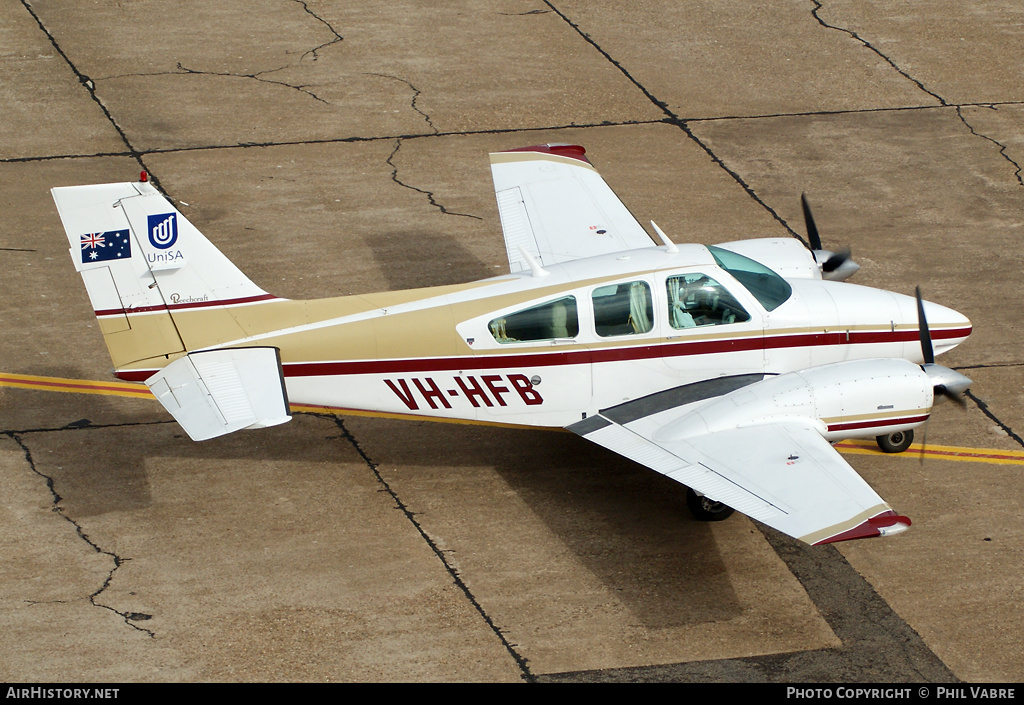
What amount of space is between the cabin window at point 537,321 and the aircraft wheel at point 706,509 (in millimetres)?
2175

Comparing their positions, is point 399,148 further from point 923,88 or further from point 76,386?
point 923,88

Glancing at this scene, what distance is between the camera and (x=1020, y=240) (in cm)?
1830

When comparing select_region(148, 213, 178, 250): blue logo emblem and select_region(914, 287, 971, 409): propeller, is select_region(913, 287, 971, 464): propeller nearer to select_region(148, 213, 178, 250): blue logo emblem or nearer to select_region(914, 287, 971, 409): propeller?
select_region(914, 287, 971, 409): propeller

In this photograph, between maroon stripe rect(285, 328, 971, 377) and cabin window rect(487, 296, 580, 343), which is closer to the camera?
maroon stripe rect(285, 328, 971, 377)

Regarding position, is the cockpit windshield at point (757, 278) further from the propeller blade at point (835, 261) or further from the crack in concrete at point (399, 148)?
the crack in concrete at point (399, 148)

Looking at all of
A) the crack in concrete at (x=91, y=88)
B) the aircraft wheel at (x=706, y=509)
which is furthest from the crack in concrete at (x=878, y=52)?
the crack in concrete at (x=91, y=88)

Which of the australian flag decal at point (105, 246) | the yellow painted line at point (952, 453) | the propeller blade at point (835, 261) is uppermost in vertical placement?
the australian flag decal at point (105, 246)

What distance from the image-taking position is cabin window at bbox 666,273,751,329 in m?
12.6

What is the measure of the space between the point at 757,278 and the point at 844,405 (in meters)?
1.80

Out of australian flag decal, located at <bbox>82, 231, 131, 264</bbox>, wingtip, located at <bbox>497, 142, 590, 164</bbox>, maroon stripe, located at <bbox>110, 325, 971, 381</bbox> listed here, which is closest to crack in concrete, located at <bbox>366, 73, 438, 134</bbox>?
wingtip, located at <bbox>497, 142, 590, 164</bbox>

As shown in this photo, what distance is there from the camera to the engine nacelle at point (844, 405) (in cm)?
1193

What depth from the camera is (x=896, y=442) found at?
13.6 metres

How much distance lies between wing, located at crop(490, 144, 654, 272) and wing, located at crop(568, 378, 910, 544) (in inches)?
112

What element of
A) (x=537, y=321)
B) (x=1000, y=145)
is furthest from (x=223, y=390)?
(x=1000, y=145)
